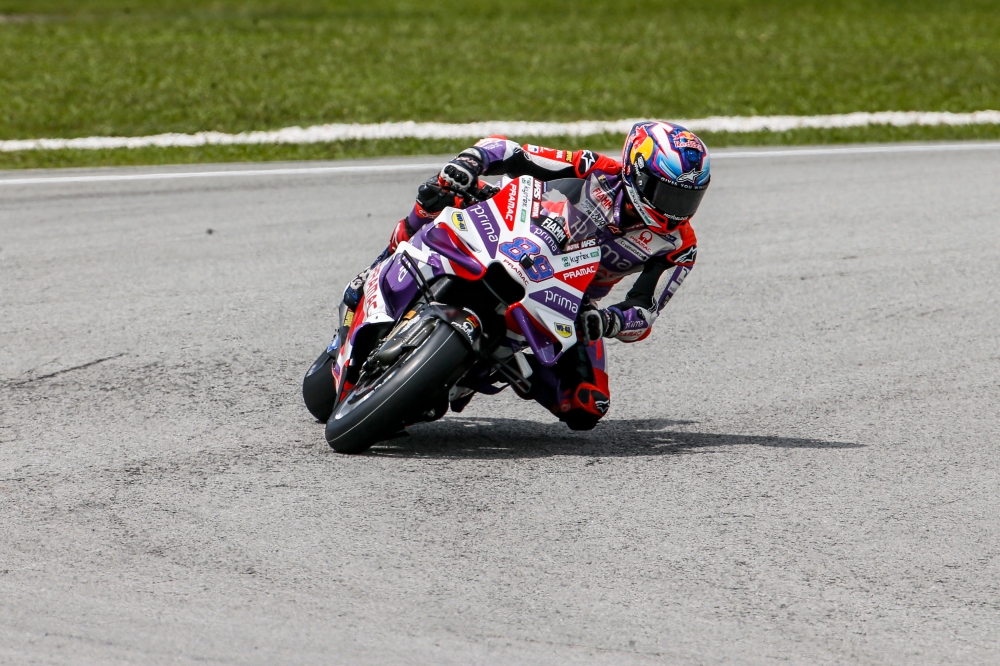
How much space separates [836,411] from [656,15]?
19.2m

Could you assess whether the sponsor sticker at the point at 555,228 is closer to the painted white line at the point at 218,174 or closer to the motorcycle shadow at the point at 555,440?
the motorcycle shadow at the point at 555,440

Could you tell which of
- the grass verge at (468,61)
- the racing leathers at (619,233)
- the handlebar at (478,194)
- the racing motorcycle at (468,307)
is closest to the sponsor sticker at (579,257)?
the racing motorcycle at (468,307)

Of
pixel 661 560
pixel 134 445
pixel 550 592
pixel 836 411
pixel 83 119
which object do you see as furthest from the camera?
pixel 83 119

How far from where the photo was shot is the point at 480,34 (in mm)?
22938

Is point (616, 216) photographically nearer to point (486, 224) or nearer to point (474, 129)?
point (486, 224)

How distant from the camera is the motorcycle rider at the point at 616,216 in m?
6.59

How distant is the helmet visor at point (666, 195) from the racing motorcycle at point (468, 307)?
1.05ft

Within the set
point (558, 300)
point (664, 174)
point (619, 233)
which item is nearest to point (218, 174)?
point (619, 233)

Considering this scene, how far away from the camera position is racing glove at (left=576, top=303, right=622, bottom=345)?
6.51m

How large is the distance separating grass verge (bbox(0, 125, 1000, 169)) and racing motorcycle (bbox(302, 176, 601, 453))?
796 centimetres

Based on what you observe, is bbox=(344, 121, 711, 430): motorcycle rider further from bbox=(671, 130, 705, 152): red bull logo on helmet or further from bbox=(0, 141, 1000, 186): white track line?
bbox=(0, 141, 1000, 186): white track line

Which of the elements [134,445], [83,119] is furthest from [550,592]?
[83,119]

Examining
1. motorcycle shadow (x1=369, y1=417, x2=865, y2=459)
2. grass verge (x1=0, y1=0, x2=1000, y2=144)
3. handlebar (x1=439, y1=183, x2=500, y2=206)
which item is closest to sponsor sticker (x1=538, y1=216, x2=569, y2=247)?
handlebar (x1=439, y1=183, x2=500, y2=206)

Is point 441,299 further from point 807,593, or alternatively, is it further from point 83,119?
point 83,119
